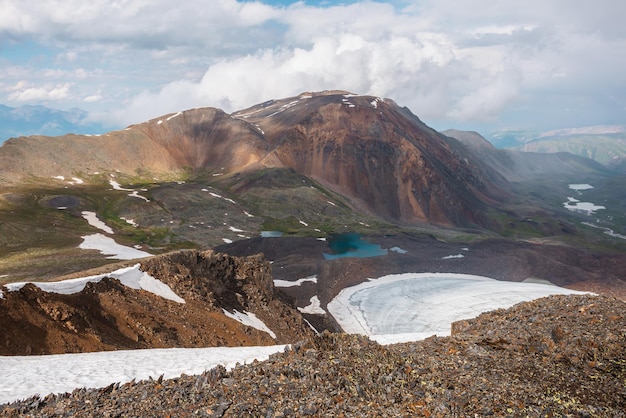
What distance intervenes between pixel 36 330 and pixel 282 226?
114 metres

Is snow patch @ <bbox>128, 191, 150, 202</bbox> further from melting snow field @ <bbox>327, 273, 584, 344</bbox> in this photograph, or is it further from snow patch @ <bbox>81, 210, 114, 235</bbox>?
melting snow field @ <bbox>327, 273, 584, 344</bbox>

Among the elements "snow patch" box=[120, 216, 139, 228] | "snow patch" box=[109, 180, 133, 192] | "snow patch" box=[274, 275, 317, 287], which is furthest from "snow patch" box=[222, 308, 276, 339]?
"snow patch" box=[109, 180, 133, 192]

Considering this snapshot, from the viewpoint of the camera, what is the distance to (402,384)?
55.3ft

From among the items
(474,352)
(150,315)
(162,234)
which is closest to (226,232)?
(162,234)

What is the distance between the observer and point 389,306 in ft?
249

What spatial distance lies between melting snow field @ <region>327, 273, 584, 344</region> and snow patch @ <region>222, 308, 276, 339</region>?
77.5ft

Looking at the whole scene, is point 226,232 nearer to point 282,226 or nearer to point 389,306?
point 282,226

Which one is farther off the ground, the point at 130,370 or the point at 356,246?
the point at 130,370

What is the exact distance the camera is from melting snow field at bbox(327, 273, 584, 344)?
68.6 m

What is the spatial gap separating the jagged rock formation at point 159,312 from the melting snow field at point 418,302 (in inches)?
827

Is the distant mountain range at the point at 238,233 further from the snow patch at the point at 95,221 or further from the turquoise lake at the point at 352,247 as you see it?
the turquoise lake at the point at 352,247

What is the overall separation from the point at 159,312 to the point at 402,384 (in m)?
23.8

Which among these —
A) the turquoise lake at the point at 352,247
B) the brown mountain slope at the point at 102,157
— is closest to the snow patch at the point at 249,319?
the turquoise lake at the point at 352,247

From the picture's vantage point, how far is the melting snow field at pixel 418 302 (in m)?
68.6
